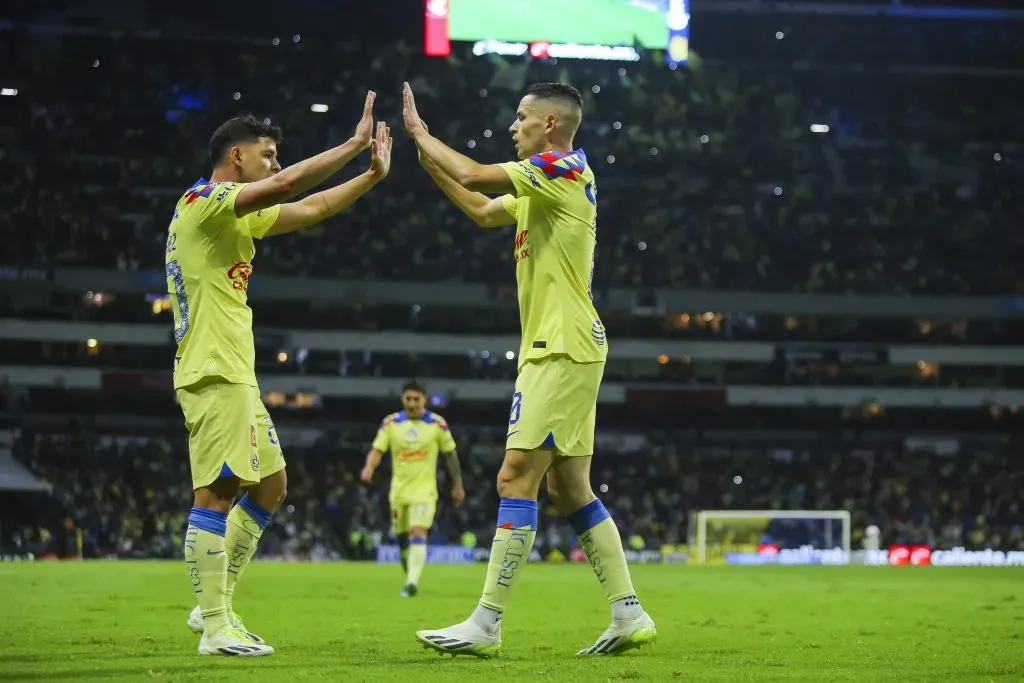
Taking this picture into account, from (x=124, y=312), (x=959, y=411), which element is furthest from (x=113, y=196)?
(x=959, y=411)

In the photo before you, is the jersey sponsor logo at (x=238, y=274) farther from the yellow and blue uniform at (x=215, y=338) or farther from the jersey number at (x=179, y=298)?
the jersey number at (x=179, y=298)

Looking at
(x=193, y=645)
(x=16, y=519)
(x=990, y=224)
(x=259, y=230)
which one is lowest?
(x=16, y=519)

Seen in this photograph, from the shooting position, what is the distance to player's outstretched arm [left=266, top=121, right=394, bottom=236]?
7.58 meters

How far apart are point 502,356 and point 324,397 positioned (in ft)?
21.9

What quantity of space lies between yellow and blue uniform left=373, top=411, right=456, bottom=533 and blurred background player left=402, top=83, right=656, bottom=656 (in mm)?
9946

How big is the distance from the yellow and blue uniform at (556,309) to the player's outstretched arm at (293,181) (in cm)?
91

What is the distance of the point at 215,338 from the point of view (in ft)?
23.3

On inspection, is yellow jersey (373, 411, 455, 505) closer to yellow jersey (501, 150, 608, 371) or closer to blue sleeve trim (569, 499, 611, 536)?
blue sleeve trim (569, 499, 611, 536)

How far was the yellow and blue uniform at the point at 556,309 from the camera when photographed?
6758 millimetres

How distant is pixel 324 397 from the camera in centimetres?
4728

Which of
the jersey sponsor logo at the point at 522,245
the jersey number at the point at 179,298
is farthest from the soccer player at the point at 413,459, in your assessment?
the jersey sponsor logo at the point at 522,245

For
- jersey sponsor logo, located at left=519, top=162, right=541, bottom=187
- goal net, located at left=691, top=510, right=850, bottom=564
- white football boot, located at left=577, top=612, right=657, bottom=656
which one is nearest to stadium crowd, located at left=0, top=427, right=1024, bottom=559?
goal net, located at left=691, top=510, right=850, bottom=564

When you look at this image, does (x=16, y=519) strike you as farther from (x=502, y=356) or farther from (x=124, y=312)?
(x=502, y=356)

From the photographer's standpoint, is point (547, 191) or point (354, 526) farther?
point (354, 526)
